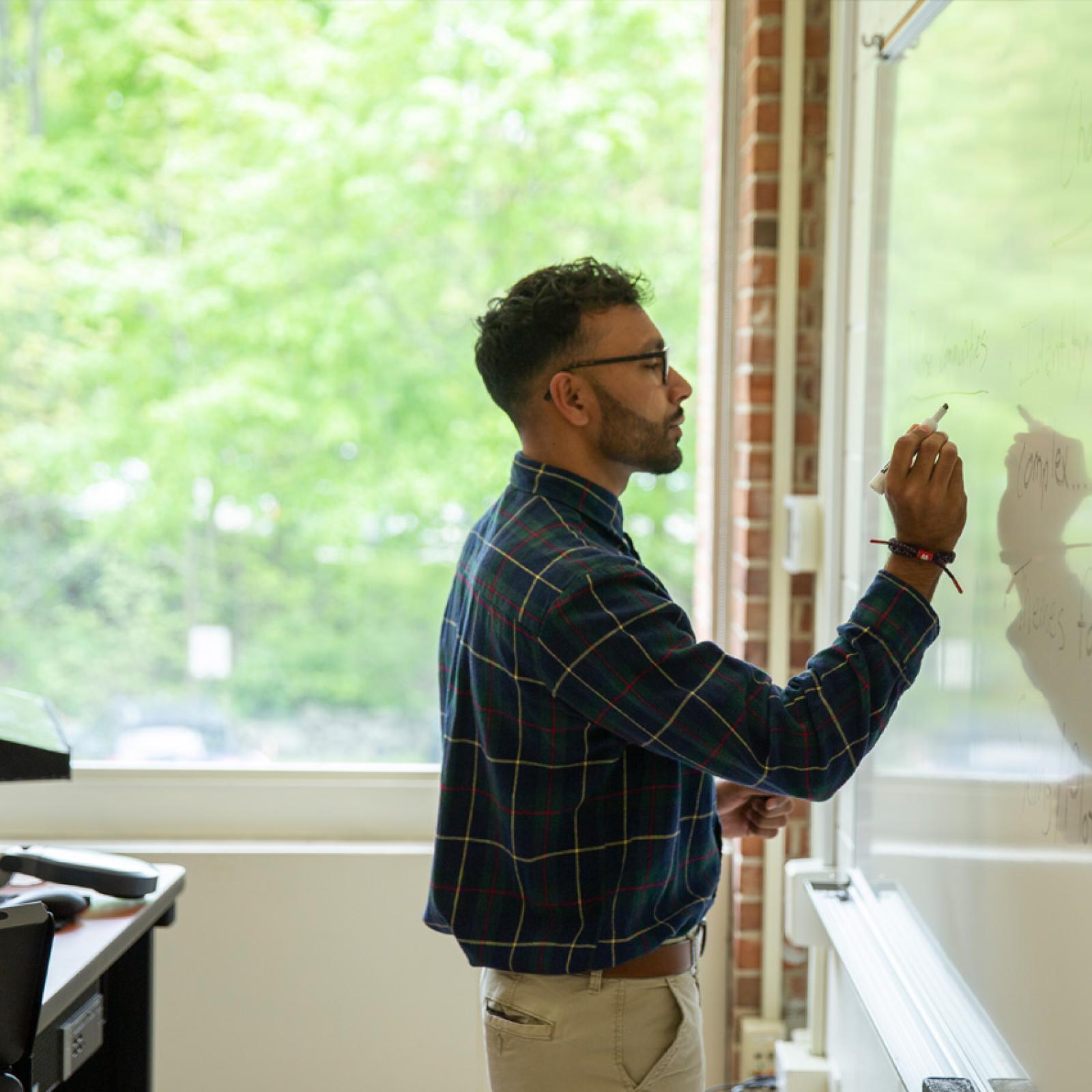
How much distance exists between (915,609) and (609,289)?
1.79ft

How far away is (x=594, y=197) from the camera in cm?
372

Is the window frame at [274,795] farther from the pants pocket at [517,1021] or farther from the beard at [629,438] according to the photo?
the pants pocket at [517,1021]

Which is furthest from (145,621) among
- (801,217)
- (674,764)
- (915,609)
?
(915,609)

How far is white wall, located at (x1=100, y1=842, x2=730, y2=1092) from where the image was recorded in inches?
97.3

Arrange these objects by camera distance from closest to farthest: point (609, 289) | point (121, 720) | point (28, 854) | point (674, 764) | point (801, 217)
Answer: point (674, 764), point (609, 289), point (28, 854), point (801, 217), point (121, 720)

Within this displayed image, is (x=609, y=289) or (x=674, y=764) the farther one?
(x=609, y=289)

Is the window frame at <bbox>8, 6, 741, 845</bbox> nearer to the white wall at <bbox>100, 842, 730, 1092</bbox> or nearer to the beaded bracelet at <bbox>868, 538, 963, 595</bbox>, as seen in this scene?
the white wall at <bbox>100, 842, 730, 1092</bbox>

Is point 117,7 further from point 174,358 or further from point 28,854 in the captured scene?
point 28,854

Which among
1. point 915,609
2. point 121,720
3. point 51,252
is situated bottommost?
point 121,720

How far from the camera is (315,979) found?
8.16 feet

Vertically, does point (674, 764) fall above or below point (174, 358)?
below

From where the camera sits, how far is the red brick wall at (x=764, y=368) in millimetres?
2309

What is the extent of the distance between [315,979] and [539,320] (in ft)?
5.39

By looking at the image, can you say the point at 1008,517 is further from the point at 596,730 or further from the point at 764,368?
the point at 764,368
